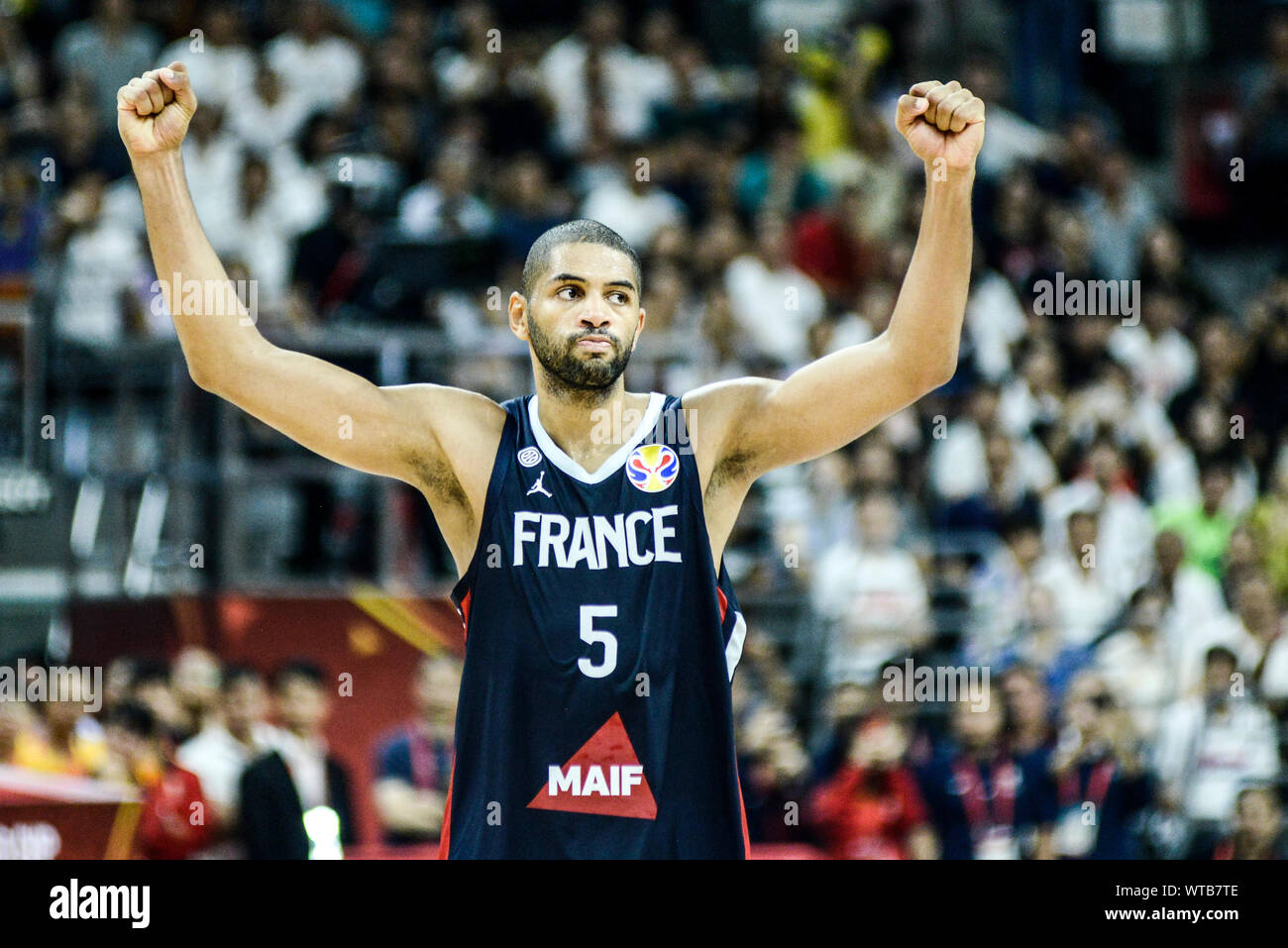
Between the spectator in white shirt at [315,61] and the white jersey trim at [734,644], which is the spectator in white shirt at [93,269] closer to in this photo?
the spectator in white shirt at [315,61]

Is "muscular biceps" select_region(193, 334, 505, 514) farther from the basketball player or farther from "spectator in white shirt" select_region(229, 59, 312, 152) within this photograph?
"spectator in white shirt" select_region(229, 59, 312, 152)

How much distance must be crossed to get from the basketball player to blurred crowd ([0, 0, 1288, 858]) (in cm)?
552

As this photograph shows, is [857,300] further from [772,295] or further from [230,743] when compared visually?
[230,743]

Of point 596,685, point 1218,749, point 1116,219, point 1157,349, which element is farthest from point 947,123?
point 1116,219

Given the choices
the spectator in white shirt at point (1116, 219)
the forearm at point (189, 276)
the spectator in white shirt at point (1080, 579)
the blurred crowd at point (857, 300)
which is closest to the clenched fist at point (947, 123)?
the forearm at point (189, 276)

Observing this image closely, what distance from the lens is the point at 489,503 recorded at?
482 cm

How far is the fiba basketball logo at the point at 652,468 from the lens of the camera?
4.83 meters

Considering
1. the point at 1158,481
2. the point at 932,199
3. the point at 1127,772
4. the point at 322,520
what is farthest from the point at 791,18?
the point at 932,199

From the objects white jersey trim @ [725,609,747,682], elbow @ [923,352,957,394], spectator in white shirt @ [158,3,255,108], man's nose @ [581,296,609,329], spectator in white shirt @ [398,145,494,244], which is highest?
spectator in white shirt @ [158,3,255,108]

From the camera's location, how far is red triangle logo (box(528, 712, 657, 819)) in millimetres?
4609

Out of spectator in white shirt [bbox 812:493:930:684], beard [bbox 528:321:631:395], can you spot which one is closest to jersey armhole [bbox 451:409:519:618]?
beard [bbox 528:321:631:395]

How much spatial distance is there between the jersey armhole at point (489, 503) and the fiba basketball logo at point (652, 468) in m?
0.33

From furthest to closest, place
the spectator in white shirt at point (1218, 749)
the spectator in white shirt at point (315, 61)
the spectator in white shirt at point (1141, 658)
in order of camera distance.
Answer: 1. the spectator in white shirt at point (315, 61)
2. the spectator in white shirt at point (1141, 658)
3. the spectator in white shirt at point (1218, 749)

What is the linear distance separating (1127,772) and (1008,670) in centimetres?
89
